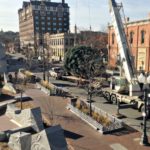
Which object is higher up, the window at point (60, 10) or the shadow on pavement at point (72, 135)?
the window at point (60, 10)

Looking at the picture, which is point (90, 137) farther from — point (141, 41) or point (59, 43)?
point (59, 43)

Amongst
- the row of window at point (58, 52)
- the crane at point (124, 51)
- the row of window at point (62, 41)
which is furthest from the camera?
the row of window at point (58, 52)

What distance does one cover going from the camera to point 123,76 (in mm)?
27688

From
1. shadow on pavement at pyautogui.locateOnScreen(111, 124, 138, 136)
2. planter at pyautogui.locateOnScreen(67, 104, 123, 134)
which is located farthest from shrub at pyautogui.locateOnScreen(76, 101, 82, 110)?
shadow on pavement at pyautogui.locateOnScreen(111, 124, 138, 136)

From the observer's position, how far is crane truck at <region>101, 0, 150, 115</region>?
2527 cm

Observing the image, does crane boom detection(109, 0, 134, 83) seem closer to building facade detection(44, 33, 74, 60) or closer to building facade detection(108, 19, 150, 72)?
building facade detection(108, 19, 150, 72)

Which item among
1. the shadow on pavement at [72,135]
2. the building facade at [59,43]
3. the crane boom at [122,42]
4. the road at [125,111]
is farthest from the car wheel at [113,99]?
the building facade at [59,43]

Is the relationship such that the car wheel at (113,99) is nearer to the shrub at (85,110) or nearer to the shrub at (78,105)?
the shrub at (78,105)

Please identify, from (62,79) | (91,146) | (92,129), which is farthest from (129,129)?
(62,79)

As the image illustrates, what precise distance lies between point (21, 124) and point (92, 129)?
18.6 feet

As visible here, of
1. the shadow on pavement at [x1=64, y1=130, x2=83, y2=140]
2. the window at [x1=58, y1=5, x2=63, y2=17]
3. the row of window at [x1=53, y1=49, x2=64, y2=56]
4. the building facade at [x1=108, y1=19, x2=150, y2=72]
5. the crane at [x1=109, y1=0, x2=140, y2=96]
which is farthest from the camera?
the window at [x1=58, y1=5, x2=63, y2=17]

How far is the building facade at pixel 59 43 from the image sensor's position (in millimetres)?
83419

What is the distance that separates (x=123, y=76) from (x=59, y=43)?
6149 centimetres

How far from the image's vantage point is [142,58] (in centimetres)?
4941
